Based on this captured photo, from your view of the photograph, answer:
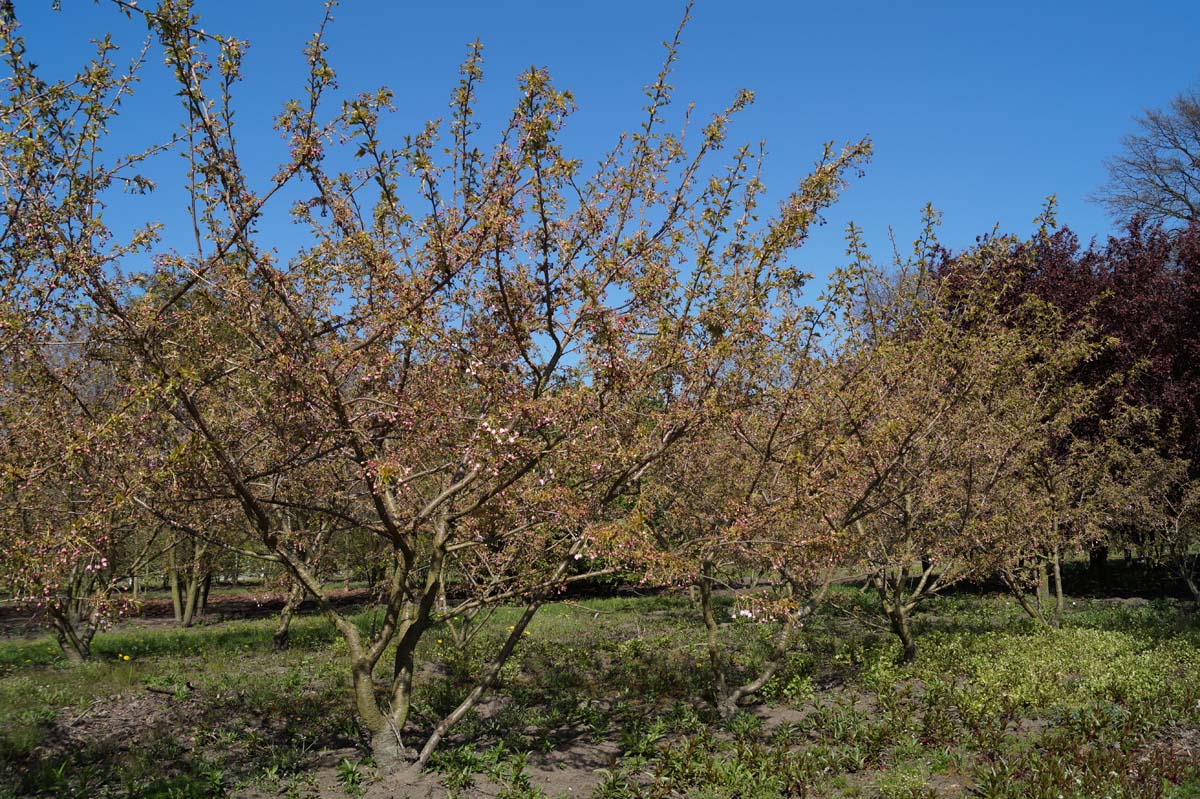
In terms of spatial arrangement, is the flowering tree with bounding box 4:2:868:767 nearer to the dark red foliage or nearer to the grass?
the grass

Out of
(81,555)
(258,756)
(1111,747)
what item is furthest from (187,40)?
(1111,747)

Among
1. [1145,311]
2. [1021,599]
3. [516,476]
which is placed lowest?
[1021,599]

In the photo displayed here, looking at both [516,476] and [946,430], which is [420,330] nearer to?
[516,476]

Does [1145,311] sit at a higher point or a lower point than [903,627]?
higher

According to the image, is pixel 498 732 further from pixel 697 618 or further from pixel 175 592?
pixel 175 592

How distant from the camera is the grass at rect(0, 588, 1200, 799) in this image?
6199mm

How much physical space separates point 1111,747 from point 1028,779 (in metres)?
1.16

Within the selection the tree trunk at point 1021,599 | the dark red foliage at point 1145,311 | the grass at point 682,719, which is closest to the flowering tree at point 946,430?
the tree trunk at point 1021,599

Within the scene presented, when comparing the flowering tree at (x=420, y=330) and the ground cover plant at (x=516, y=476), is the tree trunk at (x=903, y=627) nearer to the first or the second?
the ground cover plant at (x=516, y=476)

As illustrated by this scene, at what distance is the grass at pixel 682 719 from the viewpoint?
6199 mm

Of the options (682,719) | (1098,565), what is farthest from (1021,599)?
(1098,565)

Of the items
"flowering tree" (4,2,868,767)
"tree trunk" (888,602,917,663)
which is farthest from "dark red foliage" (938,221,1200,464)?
"flowering tree" (4,2,868,767)

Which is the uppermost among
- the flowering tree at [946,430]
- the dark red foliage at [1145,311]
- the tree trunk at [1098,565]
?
the dark red foliage at [1145,311]

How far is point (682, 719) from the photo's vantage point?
812 cm
